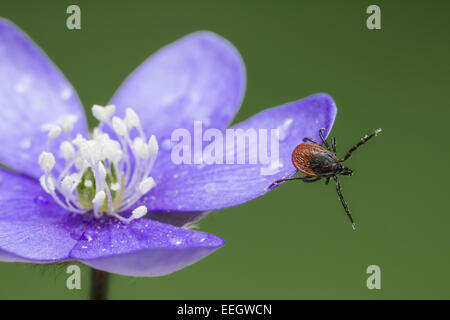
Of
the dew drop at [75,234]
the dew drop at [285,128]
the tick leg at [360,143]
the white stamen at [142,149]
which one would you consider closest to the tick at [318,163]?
the tick leg at [360,143]

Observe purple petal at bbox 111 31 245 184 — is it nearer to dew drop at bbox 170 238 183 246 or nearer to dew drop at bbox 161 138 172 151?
dew drop at bbox 161 138 172 151

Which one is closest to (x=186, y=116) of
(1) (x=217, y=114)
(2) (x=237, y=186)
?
(1) (x=217, y=114)

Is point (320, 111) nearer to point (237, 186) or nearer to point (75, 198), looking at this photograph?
point (237, 186)

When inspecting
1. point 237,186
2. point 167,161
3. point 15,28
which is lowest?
point 237,186

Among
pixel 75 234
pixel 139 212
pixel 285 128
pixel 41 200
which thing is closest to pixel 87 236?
pixel 75 234

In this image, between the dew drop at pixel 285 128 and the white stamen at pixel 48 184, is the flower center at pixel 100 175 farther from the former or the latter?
the dew drop at pixel 285 128

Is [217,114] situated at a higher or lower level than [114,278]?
higher

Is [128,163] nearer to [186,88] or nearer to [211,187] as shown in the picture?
[211,187]
